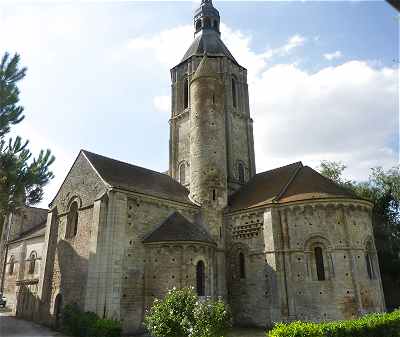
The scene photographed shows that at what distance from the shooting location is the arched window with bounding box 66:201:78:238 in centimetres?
2108

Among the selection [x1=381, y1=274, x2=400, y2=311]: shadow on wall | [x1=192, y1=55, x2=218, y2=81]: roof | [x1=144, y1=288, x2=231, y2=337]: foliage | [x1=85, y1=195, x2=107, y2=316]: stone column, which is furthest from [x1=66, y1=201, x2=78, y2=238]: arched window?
[x1=381, y1=274, x2=400, y2=311]: shadow on wall

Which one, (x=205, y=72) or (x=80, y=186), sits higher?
(x=205, y=72)

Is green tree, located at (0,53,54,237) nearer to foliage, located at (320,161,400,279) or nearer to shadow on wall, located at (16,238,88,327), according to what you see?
shadow on wall, located at (16,238,88,327)

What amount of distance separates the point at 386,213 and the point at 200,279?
1810 centimetres

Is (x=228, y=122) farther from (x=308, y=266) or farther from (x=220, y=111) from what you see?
(x=308, y=266)

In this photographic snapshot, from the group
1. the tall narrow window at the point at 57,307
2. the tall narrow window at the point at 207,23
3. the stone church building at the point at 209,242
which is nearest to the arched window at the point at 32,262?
the stone church building at the point at 209,242

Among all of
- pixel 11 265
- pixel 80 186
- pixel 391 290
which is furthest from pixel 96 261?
pixel 391 290

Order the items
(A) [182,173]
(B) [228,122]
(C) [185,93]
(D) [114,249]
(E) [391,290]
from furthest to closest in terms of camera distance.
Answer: (C) [185,93]
(B) [228,122]
(A) [182,173]
(E) [391,290]
(D) [114,249]

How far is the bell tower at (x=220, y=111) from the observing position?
87.0ft

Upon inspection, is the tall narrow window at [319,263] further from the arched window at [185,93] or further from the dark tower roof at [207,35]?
the dark tower roof at [207,35]

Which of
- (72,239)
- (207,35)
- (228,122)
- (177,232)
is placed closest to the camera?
(177,232)

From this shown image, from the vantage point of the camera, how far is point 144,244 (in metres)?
18.6

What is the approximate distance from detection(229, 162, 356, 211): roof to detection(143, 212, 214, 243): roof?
3.73 m

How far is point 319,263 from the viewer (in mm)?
18562
